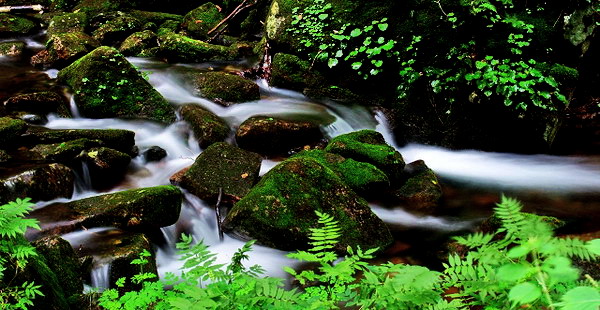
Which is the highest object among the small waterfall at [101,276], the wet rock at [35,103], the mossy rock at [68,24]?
the mossy rock at [68,24]

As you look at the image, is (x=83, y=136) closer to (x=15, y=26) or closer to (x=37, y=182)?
(x=37, y=182)

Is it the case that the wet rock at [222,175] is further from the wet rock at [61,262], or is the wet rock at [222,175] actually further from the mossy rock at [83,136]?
the wet rock at [61,262]

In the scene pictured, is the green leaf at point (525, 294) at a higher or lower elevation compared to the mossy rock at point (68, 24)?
lower

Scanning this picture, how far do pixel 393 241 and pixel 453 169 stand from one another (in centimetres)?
277

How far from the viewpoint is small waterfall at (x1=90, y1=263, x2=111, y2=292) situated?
3691mm

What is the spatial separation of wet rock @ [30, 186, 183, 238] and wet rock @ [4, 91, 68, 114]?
3.17m

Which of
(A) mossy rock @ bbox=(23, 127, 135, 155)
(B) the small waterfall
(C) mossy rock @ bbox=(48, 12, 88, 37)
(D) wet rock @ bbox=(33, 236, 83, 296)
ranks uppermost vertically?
(C) mossy rock @ bbox=(48, 12, 88, 37)

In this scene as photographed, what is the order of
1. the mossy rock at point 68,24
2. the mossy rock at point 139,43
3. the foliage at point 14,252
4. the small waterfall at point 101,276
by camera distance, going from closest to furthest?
the foliage at point 14,252, the small waterfall at point 101,276, the mossy rock at point 139,43, the mossy rock at point 68,24

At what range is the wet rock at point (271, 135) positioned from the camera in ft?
22.6

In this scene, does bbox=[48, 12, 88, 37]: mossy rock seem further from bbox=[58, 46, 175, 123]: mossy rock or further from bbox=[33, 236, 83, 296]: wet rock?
bbox=[33, 236, 83, 296]: wet rock

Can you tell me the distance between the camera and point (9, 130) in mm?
5934

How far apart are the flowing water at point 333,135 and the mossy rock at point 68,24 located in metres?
3.41

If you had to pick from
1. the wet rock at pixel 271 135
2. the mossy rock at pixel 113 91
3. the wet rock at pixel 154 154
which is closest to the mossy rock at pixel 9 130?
the mossy rock at pixel 113 91

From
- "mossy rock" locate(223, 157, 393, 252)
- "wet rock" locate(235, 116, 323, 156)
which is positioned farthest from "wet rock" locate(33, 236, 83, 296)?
"wet rock" locate(235, 116, 323, 156)
